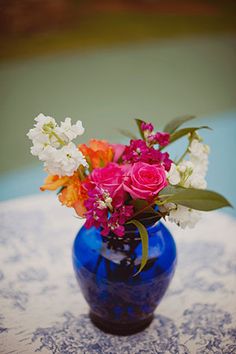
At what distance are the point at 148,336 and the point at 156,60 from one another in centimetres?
422

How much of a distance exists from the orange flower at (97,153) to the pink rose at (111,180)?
82mm

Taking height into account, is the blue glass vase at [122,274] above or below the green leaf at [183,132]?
below

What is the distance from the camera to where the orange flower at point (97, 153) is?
1.01 metres

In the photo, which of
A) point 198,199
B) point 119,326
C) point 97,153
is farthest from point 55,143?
point 119,326

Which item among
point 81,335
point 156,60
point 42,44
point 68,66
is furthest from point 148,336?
point 42,44

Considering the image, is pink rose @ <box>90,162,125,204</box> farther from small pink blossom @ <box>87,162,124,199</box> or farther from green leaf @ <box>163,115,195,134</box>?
green leaf @ <box>163,115,195,134</box>

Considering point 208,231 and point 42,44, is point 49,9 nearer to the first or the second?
point 42,44

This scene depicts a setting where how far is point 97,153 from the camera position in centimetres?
101

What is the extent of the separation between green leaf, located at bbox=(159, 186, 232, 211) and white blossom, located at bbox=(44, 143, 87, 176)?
0.62 ft

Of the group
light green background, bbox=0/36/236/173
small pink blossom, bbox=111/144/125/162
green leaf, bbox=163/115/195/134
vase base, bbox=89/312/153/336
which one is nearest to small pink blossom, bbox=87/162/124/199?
small pink blossom, bbox=111/144/125/162

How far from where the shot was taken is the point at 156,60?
Answer: 495cm

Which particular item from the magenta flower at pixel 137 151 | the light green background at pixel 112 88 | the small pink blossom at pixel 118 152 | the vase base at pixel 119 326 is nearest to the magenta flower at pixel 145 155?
the magenta flower at pixel 137 151

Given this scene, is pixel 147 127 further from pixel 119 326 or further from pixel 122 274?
pixel 119 326

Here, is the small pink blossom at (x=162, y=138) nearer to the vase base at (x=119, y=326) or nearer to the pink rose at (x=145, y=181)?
the pink rose at (x=145, y=181)
